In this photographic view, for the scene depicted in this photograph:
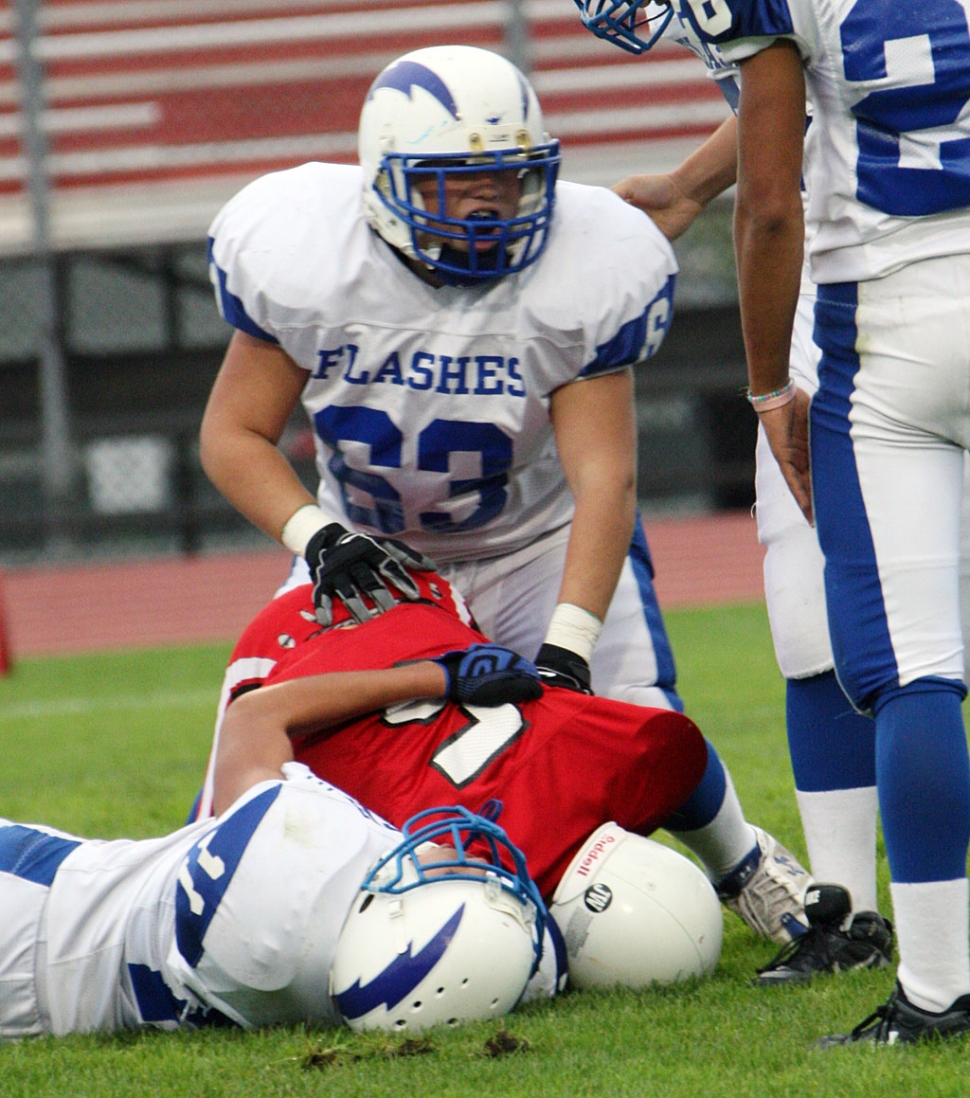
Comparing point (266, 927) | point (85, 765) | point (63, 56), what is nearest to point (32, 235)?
point (63, 56)

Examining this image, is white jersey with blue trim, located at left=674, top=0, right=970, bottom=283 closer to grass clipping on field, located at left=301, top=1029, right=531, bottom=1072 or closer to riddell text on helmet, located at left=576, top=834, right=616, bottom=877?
riddell text on helmet, located at left=576, top=834, right=616, bottom=877

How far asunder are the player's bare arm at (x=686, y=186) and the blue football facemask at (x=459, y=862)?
1443 mm

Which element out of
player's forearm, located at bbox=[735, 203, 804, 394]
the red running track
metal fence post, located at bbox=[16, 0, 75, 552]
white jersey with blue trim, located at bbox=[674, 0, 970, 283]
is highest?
white jersey with blue trim, located at bbox=[674, 0, 970, 283]

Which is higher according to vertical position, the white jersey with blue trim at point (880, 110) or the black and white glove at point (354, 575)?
the white jersey with blue trim at point (880, 110)

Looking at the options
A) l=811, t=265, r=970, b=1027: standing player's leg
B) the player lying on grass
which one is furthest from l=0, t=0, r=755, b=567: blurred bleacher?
l=811, t=265, r=970, b=1027: standing player's leg

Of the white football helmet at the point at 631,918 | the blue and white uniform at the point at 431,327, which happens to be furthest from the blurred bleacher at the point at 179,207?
the white football helmet at the point at 631,918

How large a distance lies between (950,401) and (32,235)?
13905 mm

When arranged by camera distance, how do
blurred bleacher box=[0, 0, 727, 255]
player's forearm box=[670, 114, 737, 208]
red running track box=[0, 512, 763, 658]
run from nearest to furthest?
player's forearm box=[670, 114, 737, 208]
red running track box=[0, 512, 763, 658]
blurred bleacher box=[0, 0, 727, 255]

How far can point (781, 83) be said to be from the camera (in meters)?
1.97

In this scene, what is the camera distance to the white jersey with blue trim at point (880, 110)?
196 cm

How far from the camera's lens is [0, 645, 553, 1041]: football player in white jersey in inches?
83.9

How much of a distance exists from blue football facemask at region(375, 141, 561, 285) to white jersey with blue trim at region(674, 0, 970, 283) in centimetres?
75

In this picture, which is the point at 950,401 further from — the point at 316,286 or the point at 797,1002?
the point at 316,286

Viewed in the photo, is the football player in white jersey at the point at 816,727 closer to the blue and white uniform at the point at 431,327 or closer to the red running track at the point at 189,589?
the blue and white uniform at the point at 431,327
